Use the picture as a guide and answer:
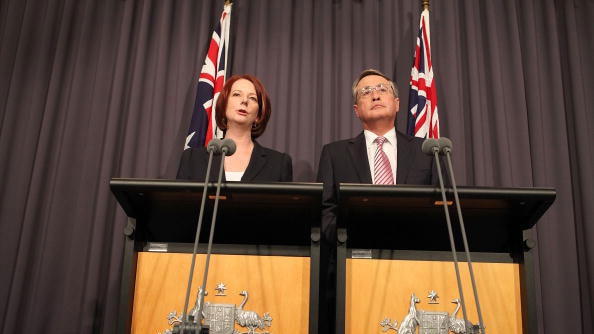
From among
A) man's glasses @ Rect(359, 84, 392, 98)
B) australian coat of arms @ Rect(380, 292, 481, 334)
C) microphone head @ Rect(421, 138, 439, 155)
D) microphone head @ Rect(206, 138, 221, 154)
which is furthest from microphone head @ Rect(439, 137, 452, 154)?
man's glasses @ Rect(359, 84, 392, 98)

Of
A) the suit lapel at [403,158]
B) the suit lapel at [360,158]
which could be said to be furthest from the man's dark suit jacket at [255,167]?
the suit lapel at [403,158]

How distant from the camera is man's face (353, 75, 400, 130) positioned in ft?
10.5

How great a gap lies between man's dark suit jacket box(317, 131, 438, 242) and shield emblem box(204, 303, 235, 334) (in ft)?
3.18

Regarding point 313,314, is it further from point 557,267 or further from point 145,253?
point 557,267

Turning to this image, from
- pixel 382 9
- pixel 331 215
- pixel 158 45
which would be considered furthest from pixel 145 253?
pixel 382 9

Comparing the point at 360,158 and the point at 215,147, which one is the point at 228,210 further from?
the point at 360,158

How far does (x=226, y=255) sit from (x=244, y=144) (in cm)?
125

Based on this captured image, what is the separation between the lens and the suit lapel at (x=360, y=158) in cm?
292

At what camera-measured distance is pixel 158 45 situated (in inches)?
162

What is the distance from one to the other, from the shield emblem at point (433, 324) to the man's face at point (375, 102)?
157 centimetres

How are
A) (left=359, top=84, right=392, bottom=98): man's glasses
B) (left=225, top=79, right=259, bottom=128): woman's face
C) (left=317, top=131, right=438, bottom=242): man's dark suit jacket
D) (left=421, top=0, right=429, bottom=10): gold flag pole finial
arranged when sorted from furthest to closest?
(left=421, top=0, right=429, bottom=10): gold flag pole finial < (left=359, top=84, right=392, bottom=98): man's glasses < (left=225, top=79, right=259, bottom=128): woman's face < (left=317, top=131, right=438, bottom=242): man's dark suit jacket

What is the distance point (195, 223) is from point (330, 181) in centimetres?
106

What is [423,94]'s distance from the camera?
148 inches

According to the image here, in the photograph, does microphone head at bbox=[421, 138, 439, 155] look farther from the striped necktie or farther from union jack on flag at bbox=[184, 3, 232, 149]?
union jack on flag at bbox=[184, 3, 232, 149]
